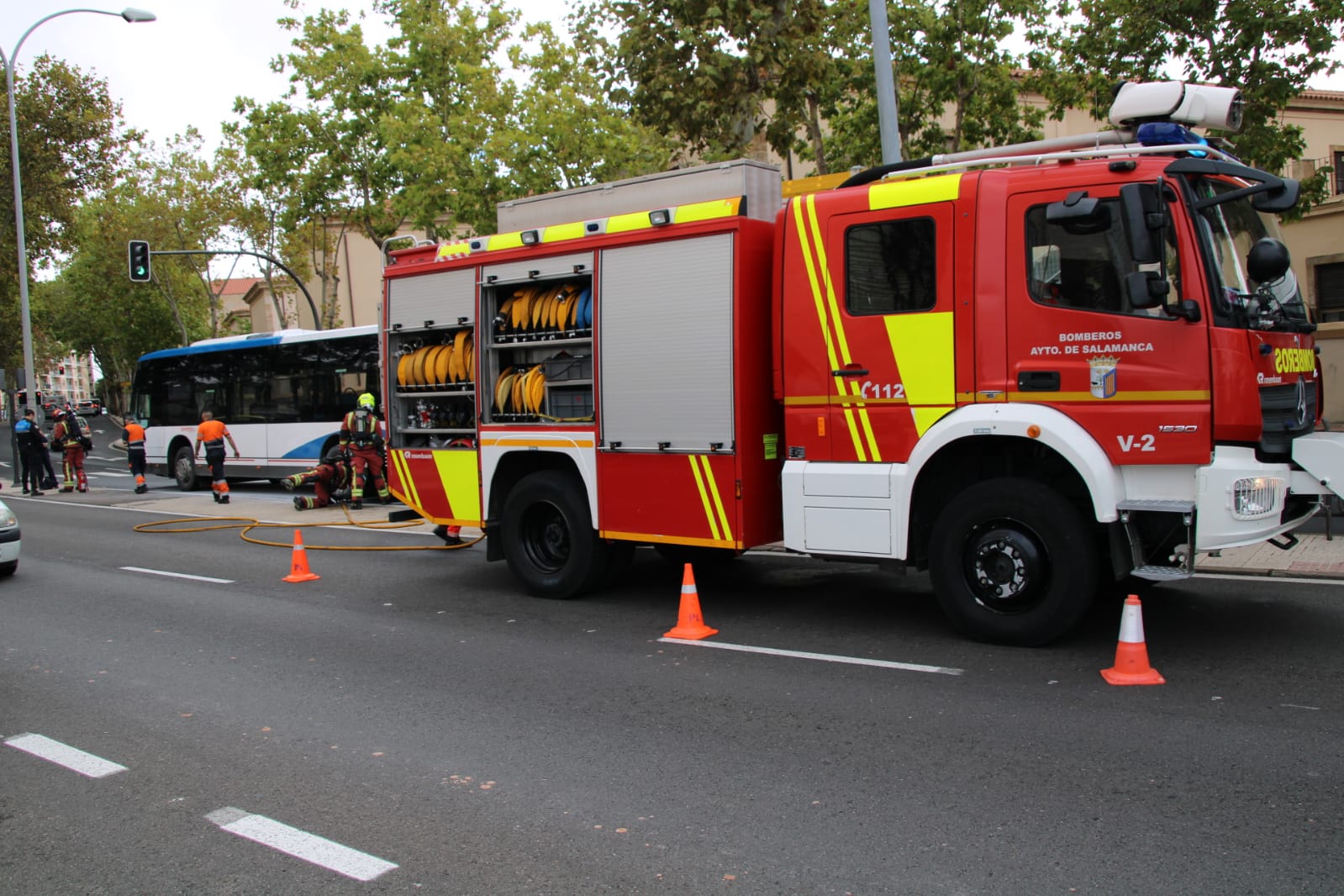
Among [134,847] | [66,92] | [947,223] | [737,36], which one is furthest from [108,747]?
[66,92]

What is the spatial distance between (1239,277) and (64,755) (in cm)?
673

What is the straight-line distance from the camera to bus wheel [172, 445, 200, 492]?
2386 centimetres

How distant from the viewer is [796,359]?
728 centimetres

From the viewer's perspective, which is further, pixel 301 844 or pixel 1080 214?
pixel 1080 214

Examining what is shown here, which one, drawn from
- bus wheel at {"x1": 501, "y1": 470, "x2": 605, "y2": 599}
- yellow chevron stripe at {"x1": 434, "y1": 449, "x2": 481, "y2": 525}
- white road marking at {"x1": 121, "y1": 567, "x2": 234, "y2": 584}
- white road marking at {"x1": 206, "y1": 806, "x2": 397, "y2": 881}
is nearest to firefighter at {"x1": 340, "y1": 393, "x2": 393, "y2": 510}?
white road marking at {"x1": 121, "y1": 567, "x2": 234, "y2": 584}

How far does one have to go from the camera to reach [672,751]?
5.08 metres

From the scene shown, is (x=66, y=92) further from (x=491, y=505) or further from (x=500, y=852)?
(x=500, y=852)

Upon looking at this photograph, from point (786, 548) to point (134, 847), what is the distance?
4432 millimetres

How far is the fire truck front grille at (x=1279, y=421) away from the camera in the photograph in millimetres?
6066

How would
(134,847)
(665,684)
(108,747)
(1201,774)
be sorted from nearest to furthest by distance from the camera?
(134,847), (1201,774), (108,747), (665,684)

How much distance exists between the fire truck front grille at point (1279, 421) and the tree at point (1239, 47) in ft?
37.0

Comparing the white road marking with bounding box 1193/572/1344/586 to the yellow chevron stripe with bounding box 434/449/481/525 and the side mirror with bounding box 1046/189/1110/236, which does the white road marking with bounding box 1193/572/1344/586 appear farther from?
the yellow chevron stripe with bounding box 434/449/481/525

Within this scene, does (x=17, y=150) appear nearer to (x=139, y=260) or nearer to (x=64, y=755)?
(x=139, y=260)

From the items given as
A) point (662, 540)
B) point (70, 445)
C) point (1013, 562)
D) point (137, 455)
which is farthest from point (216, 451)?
point (1013, 562)
